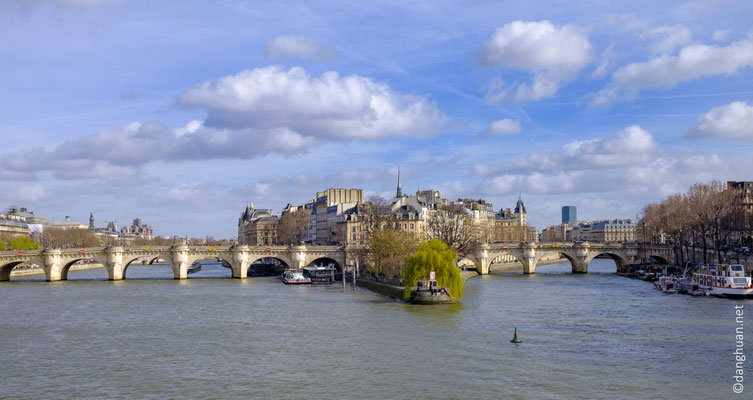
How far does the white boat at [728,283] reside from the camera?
175 feet

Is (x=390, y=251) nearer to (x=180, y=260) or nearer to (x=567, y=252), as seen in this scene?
(x=180, y=260)

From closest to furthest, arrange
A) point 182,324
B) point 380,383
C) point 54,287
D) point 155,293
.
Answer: point 380,383 < point 182,324 < point 155,293 < point 54,287

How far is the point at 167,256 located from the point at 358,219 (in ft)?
121

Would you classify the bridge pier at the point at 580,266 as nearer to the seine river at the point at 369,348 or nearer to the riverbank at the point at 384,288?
the riverbank at the point at 384,288

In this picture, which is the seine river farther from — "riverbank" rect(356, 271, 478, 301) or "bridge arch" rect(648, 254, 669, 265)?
"bridge arch" rect(648, 254, 669, 265)

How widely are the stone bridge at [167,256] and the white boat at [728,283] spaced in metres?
35.4

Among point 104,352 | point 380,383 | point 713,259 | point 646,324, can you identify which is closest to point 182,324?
point 104,352

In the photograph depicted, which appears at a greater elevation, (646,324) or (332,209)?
(332,209)

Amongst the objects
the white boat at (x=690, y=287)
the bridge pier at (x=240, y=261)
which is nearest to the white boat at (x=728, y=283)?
the white boat at (x=690, y=287)

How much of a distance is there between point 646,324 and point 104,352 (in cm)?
2556

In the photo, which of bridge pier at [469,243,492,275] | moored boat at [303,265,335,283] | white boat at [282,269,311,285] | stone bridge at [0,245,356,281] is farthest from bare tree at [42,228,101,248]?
bridge pier at [469,243,492,275]

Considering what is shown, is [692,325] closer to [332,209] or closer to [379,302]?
[379,302]

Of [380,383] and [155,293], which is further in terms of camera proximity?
[155,293]

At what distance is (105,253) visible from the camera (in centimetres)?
8106
